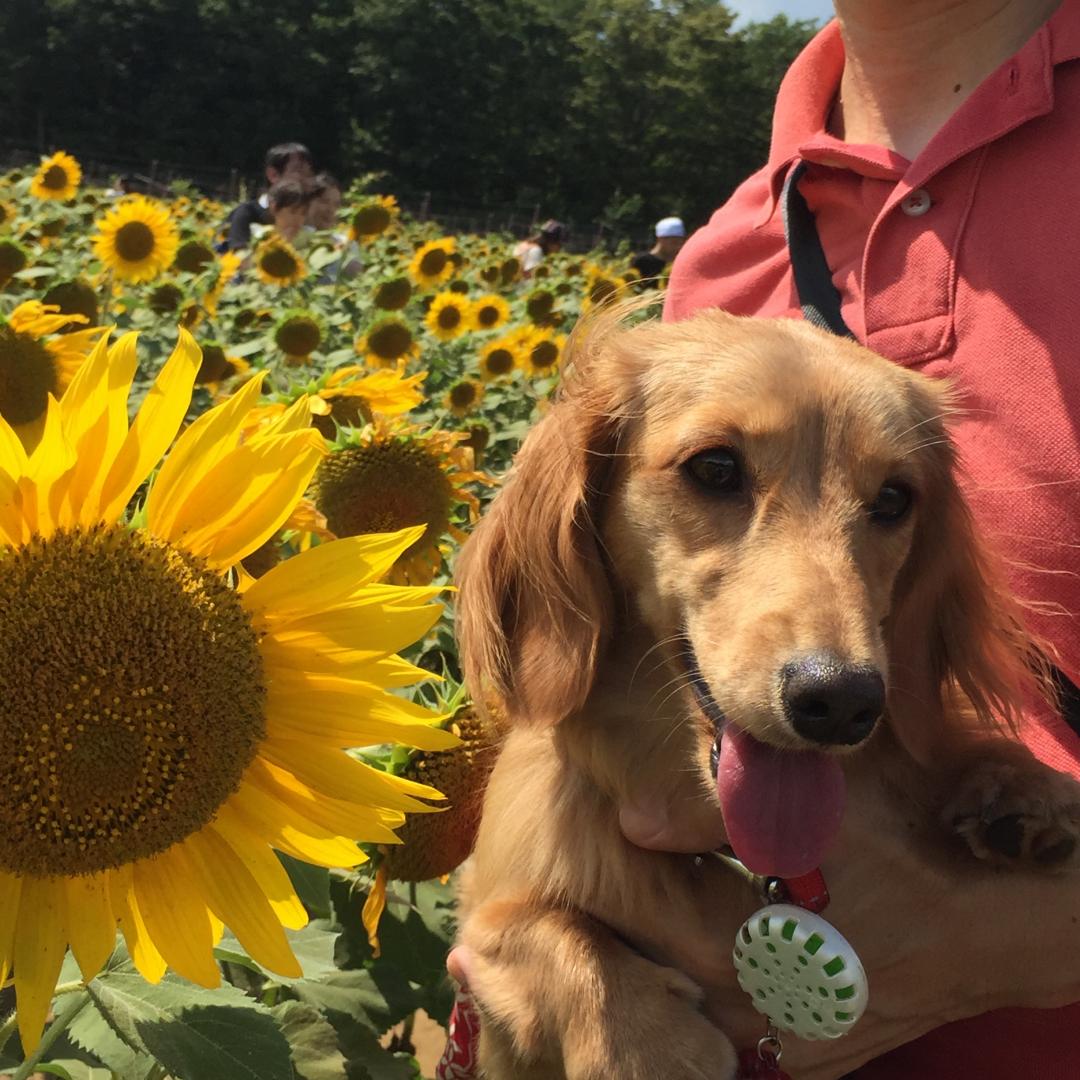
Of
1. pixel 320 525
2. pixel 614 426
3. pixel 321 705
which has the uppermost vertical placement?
pixel 614 426

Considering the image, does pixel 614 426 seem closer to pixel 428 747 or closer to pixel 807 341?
pixel 807 341

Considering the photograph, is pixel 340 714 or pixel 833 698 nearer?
pixel 340 714

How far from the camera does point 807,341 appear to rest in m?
2.22

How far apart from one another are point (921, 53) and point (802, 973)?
192cm

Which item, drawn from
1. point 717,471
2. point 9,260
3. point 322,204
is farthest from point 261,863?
point 322,204

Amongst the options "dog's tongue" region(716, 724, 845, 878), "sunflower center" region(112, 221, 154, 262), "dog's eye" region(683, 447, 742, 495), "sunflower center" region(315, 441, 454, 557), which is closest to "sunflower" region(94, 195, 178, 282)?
"sunflower center" region(112, 221, 154, 262)

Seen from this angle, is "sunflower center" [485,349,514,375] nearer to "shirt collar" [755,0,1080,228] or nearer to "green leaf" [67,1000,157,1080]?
"shirt collar" [755,0,1080,228]

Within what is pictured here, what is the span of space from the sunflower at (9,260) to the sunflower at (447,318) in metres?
2.69

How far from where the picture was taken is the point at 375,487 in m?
2.73

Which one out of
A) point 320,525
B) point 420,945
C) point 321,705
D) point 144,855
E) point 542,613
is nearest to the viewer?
point 144,855

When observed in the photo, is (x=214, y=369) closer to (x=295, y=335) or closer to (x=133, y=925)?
(x=295, y=335)

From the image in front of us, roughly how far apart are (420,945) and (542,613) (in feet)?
2.88

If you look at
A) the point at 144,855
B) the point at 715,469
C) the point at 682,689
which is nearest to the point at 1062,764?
the point at 682,689

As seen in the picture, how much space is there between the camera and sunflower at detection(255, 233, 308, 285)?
565 centimetres
